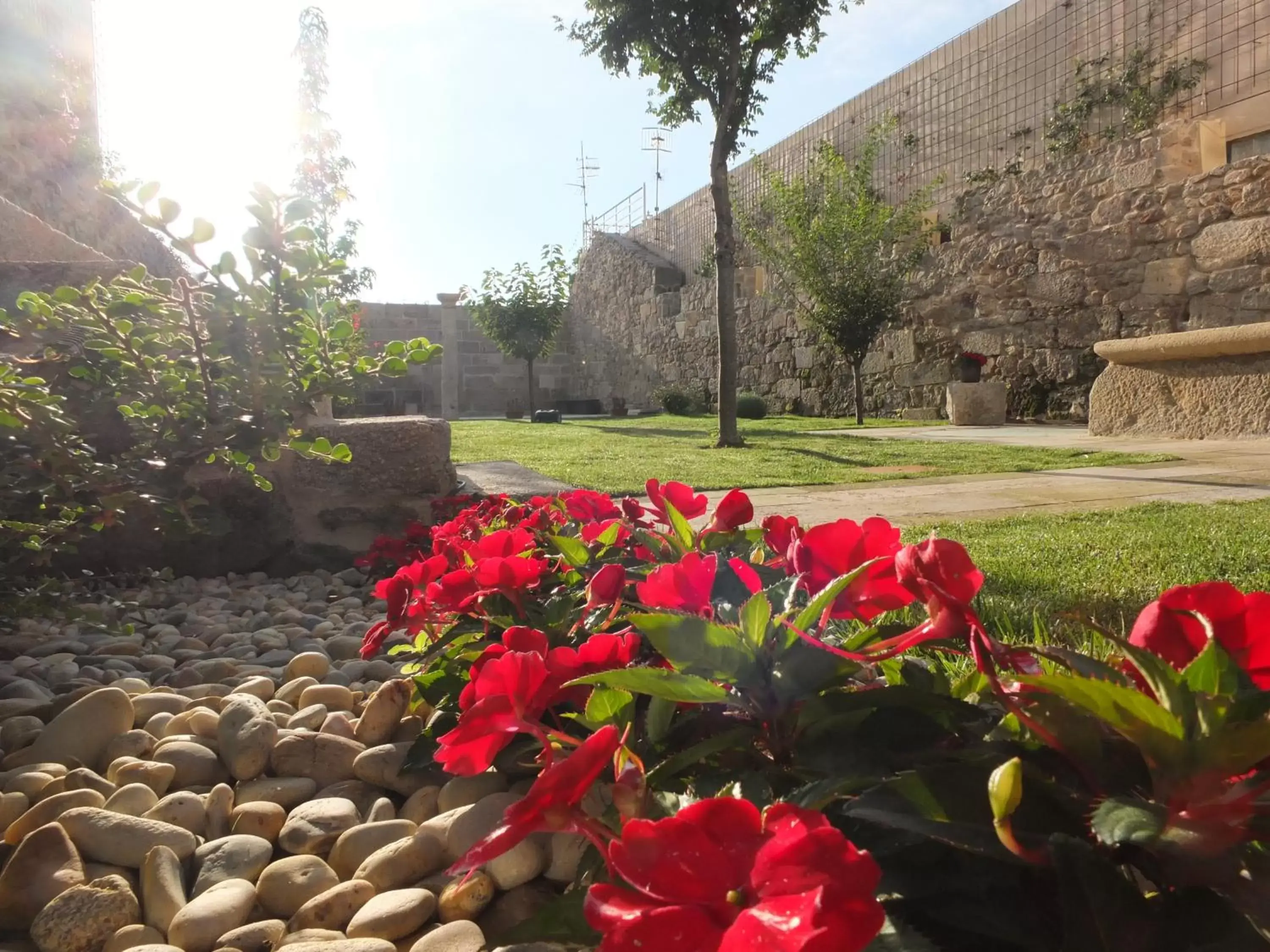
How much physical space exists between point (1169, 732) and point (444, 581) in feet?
2.49

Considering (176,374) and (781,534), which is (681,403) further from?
(781,534)

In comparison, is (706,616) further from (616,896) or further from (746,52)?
(746,52)

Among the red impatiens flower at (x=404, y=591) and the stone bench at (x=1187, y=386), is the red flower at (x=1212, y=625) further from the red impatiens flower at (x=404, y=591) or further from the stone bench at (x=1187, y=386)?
the stone bench at (x=1187, y=386)

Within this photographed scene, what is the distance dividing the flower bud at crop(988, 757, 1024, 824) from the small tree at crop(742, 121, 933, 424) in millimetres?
9397

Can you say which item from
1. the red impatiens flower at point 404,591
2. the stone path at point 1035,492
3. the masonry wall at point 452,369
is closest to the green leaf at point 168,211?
the red impatiens flower at point 404,591

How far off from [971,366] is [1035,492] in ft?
19.4

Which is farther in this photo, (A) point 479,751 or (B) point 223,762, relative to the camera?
(B) point 223,762

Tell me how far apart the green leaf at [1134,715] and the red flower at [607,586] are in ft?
1.35

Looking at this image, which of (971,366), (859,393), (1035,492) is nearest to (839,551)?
(1035,492)

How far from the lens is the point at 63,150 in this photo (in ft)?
14.6

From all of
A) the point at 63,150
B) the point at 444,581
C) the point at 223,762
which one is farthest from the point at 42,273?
the point at 63,150

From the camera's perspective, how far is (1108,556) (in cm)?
204

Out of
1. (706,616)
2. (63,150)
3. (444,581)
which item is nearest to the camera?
(706,616)

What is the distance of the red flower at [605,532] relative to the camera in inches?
47.9
